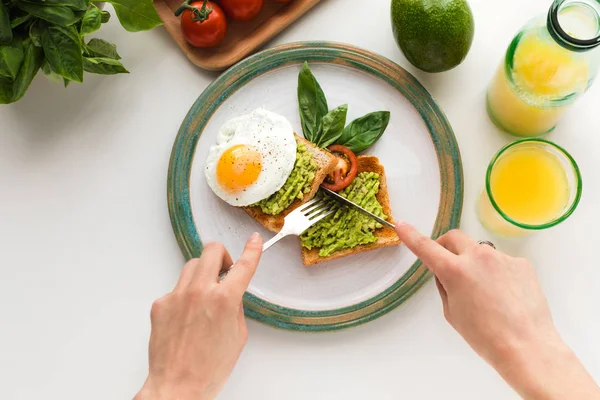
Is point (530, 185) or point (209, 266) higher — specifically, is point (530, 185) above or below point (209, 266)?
above

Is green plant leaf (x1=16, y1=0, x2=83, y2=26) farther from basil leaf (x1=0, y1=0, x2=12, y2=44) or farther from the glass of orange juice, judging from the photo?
the glass of orange juice

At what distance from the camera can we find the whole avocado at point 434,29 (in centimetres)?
183

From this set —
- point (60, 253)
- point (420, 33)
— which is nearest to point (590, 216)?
point (420, 33)

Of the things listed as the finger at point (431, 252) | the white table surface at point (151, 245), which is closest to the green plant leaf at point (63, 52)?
the white table surface at point (151, 245)

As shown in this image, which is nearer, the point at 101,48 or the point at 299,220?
the point at 299,220

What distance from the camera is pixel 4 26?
1.81 metres

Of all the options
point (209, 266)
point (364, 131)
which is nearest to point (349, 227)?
point (364, 131)

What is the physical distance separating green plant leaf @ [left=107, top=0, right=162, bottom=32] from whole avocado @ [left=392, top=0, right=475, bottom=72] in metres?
0.87

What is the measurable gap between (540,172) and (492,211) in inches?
8.7

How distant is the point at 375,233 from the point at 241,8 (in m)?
1.00

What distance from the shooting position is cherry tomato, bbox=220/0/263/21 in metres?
2.08

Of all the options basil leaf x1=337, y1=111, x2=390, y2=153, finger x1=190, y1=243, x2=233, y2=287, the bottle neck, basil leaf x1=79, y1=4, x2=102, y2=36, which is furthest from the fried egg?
the bottle neck

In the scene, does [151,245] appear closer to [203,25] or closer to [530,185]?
[203,25]

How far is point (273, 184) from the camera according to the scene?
1.98 metres
